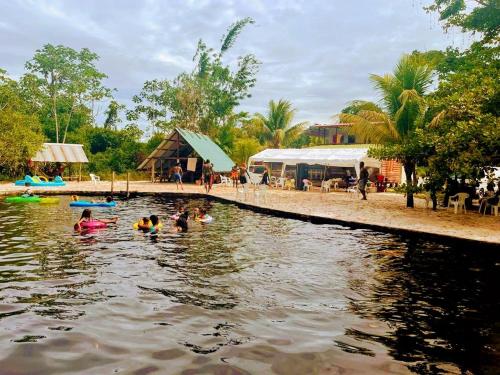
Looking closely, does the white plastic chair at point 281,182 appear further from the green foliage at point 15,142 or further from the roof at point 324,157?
the green foliage at point 15,142

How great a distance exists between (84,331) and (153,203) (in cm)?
1727

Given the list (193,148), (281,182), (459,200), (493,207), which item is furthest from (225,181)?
(493,207)

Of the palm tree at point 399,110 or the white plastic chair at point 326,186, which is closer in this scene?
the palm tree at point 399,110

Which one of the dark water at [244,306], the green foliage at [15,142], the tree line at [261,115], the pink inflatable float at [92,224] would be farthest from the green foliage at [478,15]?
the green foliage at [15,142]

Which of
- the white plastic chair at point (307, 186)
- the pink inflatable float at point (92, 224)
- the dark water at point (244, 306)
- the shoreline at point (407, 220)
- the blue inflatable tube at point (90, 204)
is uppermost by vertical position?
the white plastic chair at point (307, 186)

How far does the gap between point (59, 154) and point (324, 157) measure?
22236 millimetres

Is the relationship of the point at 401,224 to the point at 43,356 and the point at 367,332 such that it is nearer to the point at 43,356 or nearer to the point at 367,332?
the point at 367,332

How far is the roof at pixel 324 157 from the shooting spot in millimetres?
28844

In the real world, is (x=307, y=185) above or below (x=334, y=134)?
below

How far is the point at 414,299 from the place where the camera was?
→ 7.51 metres

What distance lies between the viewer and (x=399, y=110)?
21000 mm

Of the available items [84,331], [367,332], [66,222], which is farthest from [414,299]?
[66,222]

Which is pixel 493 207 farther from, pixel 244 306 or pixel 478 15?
pixel 244 306

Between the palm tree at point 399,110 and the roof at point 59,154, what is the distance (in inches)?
965
